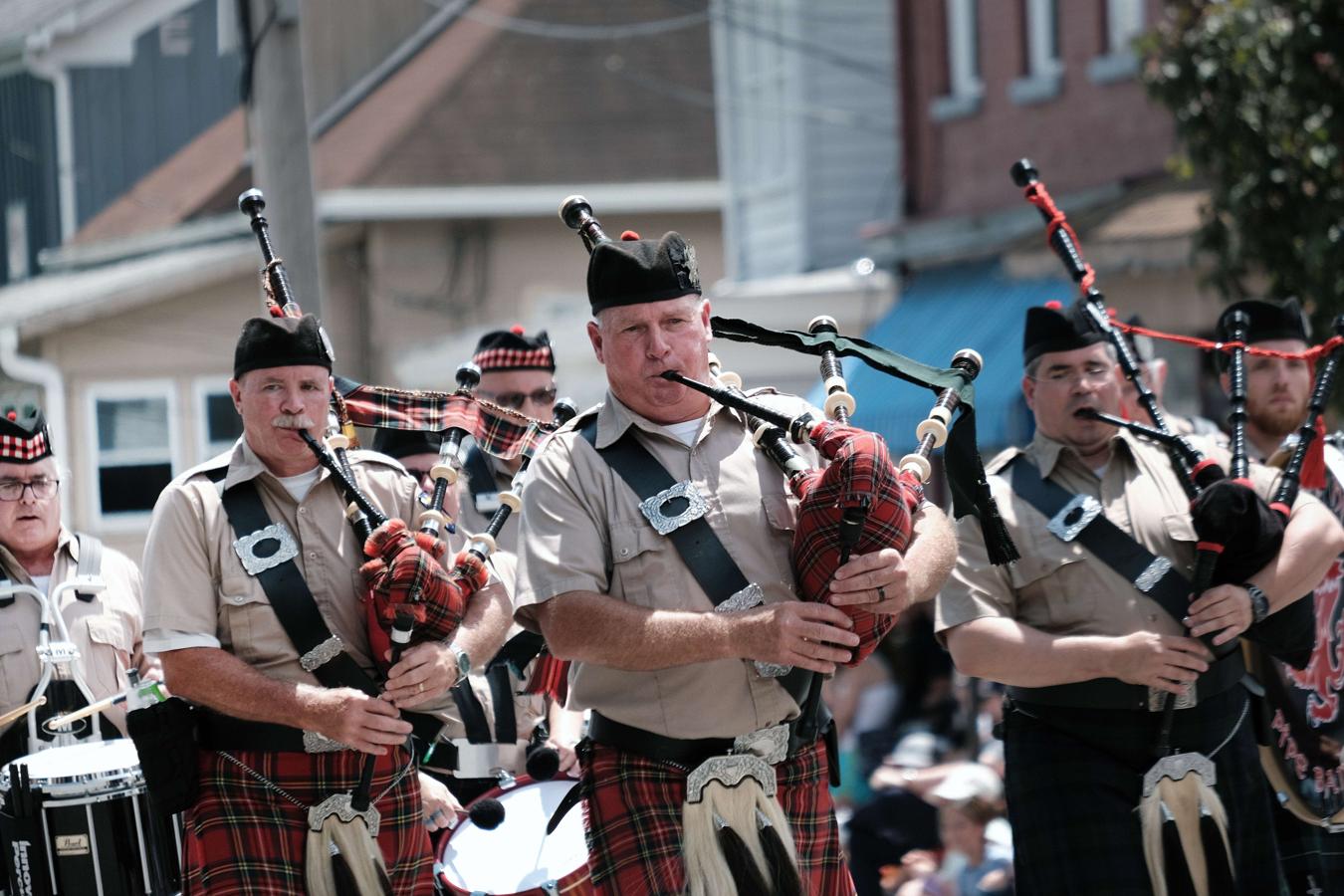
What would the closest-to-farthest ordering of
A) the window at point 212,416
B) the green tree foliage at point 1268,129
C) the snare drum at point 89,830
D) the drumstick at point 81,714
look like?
1. the snare drum at point 89,830
2. the drumstick at point 81,714
3. the green tree foliage at point 1268,129
4. the window at point 212,416

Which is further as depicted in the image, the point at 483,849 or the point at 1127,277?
the point at 1127,277

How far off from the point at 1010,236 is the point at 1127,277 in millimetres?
1193

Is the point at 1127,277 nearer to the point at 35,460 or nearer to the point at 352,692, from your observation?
the point at 35,460

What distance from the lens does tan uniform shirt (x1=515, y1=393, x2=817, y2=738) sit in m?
3.74

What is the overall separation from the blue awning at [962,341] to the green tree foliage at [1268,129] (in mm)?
2712

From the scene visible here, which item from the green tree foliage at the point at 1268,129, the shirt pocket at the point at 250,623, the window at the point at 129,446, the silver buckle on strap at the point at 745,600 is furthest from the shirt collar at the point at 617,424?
the window at the point at 129,446

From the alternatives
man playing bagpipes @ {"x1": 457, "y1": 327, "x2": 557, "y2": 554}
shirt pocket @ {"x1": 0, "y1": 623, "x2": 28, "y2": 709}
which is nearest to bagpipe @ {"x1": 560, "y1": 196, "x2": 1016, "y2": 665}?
man playing bagpipes @ {"x1": 457, "y1": 327, "x2": 557, "y2": 554}

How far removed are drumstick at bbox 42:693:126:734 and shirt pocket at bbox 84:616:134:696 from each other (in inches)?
5.8

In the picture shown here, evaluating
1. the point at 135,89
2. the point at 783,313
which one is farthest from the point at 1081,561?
the point at 135,89

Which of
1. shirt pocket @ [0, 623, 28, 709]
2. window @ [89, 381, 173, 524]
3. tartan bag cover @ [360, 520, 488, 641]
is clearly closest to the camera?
tartan bag cover @ [360, 520, 488, 641]

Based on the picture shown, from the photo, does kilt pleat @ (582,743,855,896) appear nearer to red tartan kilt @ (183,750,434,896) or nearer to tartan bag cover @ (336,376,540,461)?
red tartan kilt @ (183,750,434,896)

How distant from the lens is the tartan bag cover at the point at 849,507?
350 centimetres

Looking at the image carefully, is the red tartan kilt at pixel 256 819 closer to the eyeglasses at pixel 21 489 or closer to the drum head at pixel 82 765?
the drum head at pixel 82 765

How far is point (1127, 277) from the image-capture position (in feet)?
38.0
